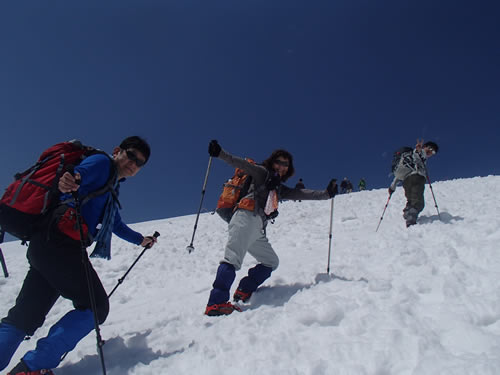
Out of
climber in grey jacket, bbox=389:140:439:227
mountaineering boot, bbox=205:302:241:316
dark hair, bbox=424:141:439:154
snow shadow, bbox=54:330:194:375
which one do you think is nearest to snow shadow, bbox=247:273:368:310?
mountaineering boot, bbox=205:302:241:316

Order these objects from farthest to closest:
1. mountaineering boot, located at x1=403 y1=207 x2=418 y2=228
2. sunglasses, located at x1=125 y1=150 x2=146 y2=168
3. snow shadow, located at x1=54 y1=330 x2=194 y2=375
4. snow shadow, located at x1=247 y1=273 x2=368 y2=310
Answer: mountaineering boot, located at x1=403 y1=207 x2=418 y2=228 → snow shadow, located at x1=247 y1=273 x2=368 y2=310 → sunglasses, located at x1=125 y1=150 x2=146 y2=168 → snow shadow, located at x1=54 y1=330 x2=194 y2=375

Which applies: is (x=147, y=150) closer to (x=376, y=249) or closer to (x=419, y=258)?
(x=419, y=258)

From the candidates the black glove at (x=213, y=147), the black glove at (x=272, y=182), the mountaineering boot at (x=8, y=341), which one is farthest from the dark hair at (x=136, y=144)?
the mountaineering boot at (x=8, y=341)

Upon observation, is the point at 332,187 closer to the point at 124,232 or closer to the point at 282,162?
the point at 282,162

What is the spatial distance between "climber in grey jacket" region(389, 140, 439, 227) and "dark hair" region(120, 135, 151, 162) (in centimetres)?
663

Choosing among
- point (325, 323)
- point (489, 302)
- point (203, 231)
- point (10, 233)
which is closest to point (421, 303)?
point (489, 302)

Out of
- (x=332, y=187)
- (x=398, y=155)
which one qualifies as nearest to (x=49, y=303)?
(x=332, y=187)

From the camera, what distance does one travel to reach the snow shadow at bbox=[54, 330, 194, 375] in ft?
9.00

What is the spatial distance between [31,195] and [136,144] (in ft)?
3.64

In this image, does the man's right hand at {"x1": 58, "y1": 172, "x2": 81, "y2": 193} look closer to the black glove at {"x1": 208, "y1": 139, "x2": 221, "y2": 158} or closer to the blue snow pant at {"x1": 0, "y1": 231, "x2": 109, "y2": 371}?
the blue snow pant at {"x1": 0, "y1": 231, "x2": 109, "y2": 371}

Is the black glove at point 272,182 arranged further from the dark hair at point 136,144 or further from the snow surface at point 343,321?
the dark hair at point 136,144

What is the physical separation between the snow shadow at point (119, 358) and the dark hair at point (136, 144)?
7.12 feet

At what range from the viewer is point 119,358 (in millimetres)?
2949

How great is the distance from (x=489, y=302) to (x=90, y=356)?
159 inches
